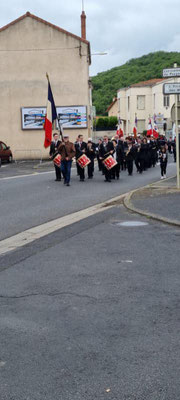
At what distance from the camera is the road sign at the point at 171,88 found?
47.8 ft

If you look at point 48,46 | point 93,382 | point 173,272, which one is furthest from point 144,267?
point 48,46

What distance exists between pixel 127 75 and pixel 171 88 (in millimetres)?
88611

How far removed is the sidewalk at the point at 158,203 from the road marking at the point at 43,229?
0.70m

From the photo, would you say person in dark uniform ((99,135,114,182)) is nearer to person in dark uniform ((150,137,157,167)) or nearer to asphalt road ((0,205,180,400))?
person in dark uniform ((150,137,157,167))

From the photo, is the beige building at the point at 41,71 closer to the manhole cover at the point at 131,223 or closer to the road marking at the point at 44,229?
the road marking at the point at 44,229

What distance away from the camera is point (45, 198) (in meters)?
15.1

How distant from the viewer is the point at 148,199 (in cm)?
1334

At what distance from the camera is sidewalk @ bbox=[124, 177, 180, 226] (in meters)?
10.7

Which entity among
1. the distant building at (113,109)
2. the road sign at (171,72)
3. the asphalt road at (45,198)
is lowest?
the asphalt road at (45,198)

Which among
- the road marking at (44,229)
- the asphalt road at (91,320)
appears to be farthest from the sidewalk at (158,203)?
the asphalt road at (91,320)

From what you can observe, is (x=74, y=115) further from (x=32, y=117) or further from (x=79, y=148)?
(x=79, y=148)

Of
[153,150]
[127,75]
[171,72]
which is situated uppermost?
[127,75]

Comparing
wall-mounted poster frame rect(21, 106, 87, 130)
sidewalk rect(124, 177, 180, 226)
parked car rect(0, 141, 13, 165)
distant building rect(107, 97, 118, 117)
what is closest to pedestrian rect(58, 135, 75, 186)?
sidewalk rect(124, 177, 180, 226)

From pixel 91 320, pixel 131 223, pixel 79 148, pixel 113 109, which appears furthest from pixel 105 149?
pixel 113 109
